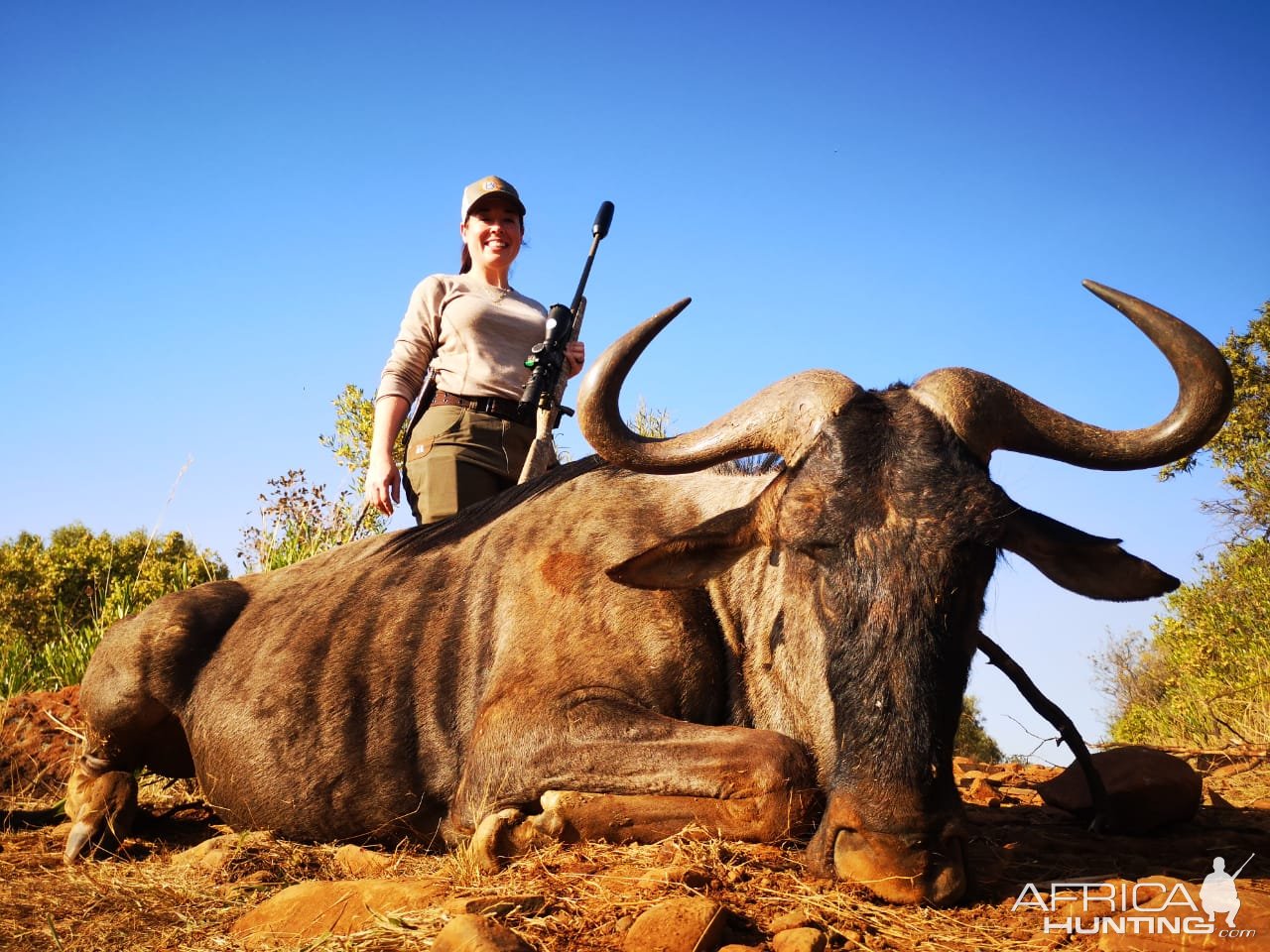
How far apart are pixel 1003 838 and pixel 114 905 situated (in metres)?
3.78

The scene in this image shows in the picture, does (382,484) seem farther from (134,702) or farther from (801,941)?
(801,941)

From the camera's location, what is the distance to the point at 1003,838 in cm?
437

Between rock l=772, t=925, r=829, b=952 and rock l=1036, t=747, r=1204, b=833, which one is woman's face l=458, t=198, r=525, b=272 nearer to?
rock l=1036, t=747, r=1204, b=833

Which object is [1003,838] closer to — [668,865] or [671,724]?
[671,724]

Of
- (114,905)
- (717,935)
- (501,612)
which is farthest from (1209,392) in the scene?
(114,905)

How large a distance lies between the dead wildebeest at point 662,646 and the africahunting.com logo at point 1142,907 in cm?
32

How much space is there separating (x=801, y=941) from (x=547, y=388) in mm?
4307

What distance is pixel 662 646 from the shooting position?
423cm

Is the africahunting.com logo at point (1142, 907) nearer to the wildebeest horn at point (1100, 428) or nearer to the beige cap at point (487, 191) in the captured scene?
the wildebeest horn at point (1100, 428)

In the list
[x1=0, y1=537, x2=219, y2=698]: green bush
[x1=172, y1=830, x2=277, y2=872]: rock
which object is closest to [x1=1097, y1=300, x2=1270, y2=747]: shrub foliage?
[x1=172, y1=830, x2=277, y2=872]: rock

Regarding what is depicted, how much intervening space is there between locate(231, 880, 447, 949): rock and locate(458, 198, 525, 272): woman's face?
15.0 feet

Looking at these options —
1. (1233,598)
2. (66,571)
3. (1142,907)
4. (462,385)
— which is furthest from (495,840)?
(66,571)

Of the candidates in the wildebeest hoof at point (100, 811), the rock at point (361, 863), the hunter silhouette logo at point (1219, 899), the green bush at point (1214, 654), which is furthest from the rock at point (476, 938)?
the green bush at point (1214, 654)

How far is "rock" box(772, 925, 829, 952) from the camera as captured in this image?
2596 millimetres
